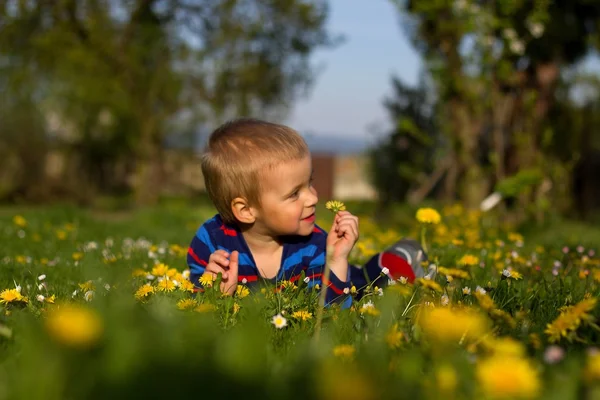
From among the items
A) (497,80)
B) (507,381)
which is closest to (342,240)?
(507,381)

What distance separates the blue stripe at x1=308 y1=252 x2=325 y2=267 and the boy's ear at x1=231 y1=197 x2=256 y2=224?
0.41 m

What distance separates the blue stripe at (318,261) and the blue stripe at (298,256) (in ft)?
0.11

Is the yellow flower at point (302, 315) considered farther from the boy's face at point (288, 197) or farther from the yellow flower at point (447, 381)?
the yellow flower at point (447, 381)

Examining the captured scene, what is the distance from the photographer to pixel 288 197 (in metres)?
3.40

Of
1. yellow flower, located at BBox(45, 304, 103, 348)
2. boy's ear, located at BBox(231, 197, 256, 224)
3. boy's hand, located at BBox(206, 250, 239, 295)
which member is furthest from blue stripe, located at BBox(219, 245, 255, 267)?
yellow flower, located at BBox(45, 304, 103, 348)

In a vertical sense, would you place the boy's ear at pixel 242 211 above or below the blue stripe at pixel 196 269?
above

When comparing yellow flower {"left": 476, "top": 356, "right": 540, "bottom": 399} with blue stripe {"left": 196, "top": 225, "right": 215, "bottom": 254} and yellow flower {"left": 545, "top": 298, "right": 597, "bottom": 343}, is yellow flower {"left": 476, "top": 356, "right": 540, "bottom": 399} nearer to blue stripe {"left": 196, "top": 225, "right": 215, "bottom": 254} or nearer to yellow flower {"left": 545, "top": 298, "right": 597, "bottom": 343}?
yellow flower {"left": 545, "top": 298, "right": 597, "bottom": 343}

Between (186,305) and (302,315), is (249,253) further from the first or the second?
(186,305)

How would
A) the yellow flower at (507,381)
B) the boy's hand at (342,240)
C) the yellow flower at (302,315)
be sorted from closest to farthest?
the yellow flower at (507,381) < the yellow flower at (302,315) < the boy's hand at (342,240)

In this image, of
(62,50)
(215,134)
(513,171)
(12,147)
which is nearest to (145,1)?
(62,50)

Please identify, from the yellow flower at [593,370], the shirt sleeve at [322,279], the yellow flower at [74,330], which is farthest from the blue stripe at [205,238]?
the yellow flower at [593,370]

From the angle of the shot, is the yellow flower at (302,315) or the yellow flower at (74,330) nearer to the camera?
the yellow flower at (74,330)

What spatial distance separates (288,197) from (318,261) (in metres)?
0.46

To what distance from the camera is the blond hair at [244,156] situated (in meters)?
3.37
